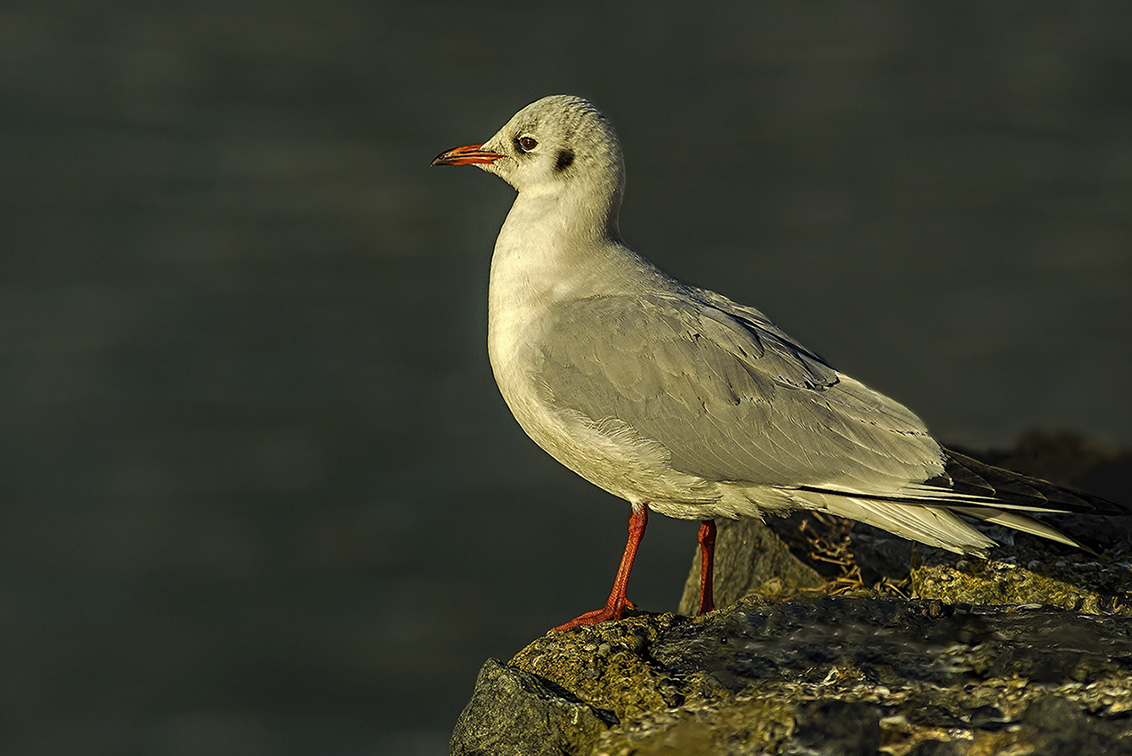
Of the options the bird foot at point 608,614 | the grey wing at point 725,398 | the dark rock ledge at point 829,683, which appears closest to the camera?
the dark rock ledge at point 829,683

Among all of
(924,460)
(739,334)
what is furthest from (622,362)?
(924,460)

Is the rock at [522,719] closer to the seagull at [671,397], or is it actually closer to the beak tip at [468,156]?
the seagull at [671,397]

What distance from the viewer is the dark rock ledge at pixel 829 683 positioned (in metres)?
3.51

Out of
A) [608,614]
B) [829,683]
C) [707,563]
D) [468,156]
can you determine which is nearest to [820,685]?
[829,683]

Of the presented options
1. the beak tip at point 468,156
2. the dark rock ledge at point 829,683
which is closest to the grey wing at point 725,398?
the dark rock ledge at point 829,683

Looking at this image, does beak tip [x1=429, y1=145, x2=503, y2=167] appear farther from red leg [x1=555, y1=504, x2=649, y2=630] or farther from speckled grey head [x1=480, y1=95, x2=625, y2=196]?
red leg [x1=555, y1=504, x2=649, y2=630]

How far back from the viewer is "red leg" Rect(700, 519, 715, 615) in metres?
5.75

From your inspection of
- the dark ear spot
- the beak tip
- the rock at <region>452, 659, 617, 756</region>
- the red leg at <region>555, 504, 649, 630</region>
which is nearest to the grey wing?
A: the red leg at <region>555, 504, 649, 630</region>

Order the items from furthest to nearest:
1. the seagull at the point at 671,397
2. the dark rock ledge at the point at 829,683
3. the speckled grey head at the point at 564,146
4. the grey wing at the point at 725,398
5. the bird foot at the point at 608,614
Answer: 1. the speckled grey head at the point at 564,146
2. the bird foot at the point at 608,614
3. the grey wing at the point at 725,398
4. the seagull at the point at 671,397
5. the dark rock ledge at the point at 829,683

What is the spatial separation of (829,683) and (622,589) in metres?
1.60

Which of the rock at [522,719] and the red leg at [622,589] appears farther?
the red leg at [622,589]

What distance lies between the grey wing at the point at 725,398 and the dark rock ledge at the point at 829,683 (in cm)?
62

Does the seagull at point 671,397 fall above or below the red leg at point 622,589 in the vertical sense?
above

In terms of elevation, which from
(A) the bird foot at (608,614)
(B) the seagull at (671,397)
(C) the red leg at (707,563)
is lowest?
(A) the bird foot at (608,614)
